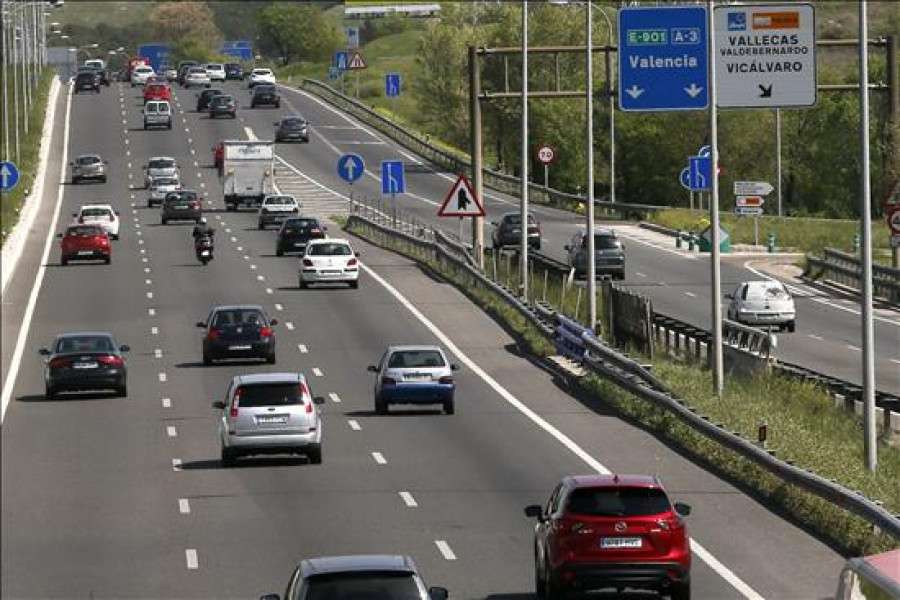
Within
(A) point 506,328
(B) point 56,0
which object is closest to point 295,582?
(A) point 506,328

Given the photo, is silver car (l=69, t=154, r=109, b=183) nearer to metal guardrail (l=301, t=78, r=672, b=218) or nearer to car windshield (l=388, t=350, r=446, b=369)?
metal guardrail (l=301, t=78, r=672, b=218)

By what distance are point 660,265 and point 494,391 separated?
41.4m

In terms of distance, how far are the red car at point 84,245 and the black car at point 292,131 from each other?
60.8 m

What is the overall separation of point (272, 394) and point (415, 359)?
27.6 ft

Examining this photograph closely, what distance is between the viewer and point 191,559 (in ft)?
88.8

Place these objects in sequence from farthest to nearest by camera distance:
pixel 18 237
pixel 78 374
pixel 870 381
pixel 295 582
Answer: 1. pixel 18 237
2. pixel 78 374
3. pixel 870 381
4. pixel 295 582

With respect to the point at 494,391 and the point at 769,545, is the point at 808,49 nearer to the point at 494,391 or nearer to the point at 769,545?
the point at 494,391

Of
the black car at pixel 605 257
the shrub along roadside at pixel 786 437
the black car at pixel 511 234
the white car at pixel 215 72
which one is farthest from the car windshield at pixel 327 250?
the white car at pixel 215 72

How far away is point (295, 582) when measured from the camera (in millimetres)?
17219

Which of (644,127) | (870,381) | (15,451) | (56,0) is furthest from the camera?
(644,127)

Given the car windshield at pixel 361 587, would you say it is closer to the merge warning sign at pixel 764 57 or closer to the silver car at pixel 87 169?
the merge warning sign at pixel 764 57

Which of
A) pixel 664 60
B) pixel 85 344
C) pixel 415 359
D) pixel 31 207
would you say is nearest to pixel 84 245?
pixel 31 207

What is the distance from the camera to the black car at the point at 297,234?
80.8 m

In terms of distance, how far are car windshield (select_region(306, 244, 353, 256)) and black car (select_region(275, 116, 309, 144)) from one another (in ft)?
225
